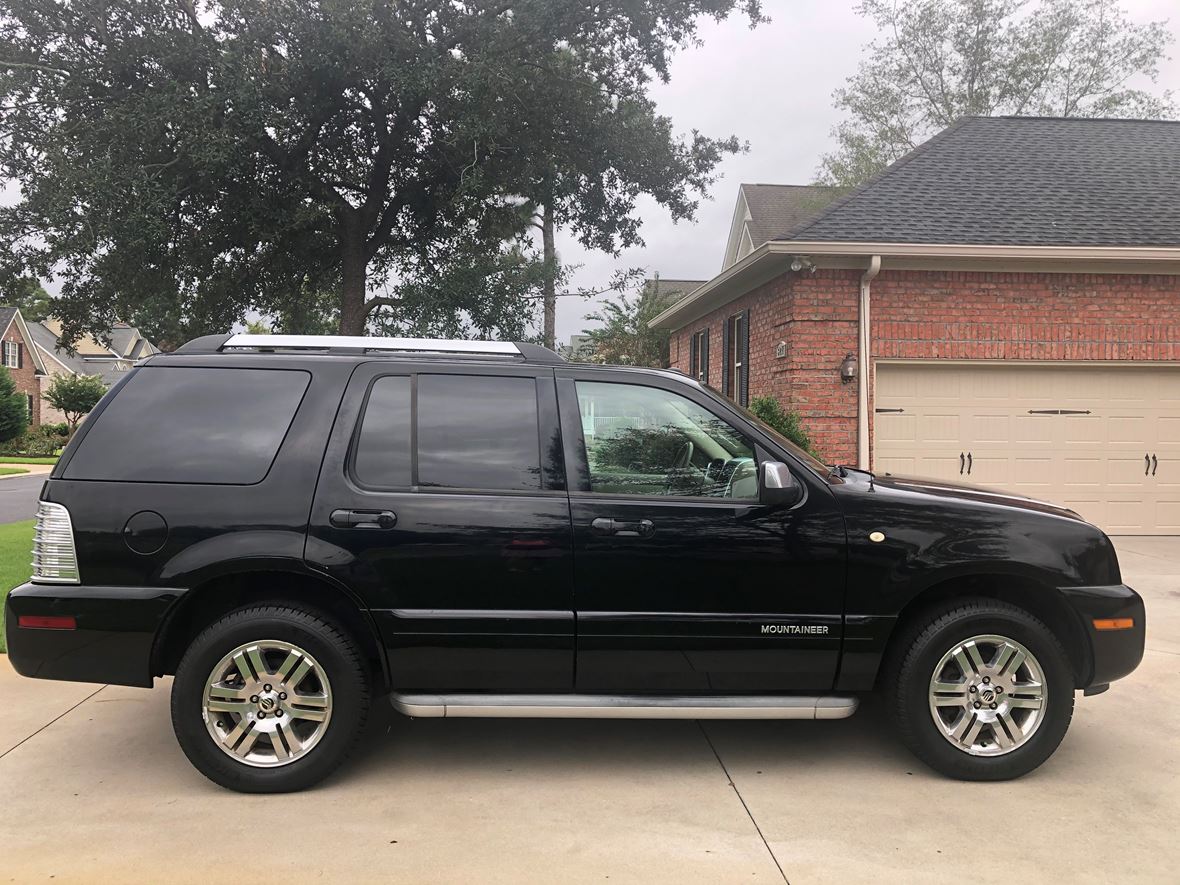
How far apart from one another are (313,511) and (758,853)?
88.0 inches

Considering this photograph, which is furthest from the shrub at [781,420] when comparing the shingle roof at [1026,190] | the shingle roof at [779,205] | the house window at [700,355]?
the shingle roof at [779,205]

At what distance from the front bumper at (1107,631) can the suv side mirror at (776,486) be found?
4.24 feet

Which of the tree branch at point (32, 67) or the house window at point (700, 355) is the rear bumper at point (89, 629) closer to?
the tree branch at point (32, 67)

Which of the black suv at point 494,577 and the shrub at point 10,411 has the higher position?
the shrub at point 10,411

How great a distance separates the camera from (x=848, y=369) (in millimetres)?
10711

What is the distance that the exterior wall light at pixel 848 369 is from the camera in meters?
10.7

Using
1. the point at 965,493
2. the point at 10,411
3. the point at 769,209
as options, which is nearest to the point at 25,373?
the point at 10,411

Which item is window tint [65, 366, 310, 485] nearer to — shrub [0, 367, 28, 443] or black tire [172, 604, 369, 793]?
black tire [172, 604, 369, 793]

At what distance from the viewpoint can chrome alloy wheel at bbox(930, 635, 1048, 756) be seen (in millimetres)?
3793

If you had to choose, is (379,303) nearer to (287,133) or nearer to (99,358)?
(287,133)

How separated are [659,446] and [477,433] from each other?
83cm

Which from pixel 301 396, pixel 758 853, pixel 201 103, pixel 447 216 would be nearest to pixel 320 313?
pixel 447 216

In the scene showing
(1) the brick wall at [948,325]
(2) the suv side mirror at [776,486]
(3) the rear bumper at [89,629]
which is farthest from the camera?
(1) the brick wall at [948,325]

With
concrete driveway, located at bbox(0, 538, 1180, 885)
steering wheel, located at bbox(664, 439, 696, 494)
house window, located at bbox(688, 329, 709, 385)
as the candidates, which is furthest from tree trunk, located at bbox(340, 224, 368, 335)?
steering wheel, located at bbox(664, 439, 696, 494)
